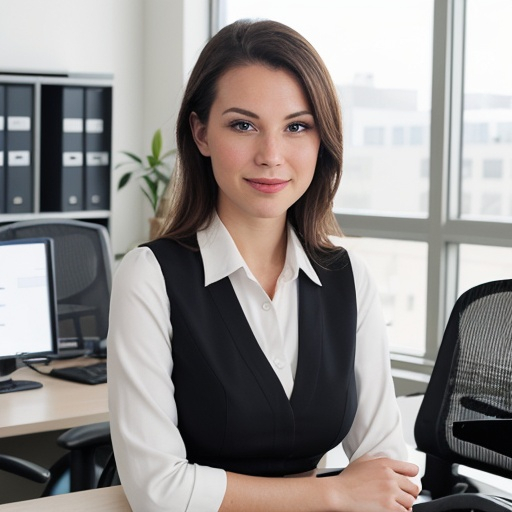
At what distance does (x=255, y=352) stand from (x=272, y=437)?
0.45 feet

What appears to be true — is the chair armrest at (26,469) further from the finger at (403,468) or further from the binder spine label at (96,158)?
the binder spine label at (96,158)

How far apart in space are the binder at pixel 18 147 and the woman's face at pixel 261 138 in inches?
102

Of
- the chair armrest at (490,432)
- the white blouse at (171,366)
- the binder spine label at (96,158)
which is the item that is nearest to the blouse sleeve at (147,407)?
the white blouse at (171,366)

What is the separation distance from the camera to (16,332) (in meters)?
2.58

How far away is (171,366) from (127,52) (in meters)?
3.77

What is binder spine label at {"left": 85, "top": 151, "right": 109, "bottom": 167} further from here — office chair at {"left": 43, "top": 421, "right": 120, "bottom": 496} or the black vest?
the black vest

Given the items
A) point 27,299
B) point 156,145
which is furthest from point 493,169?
point 27,299

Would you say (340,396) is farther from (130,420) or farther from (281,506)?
(130,420)

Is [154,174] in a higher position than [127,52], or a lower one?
lower

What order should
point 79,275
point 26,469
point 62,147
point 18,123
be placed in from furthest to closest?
1. point 62,147
2. point 18,123
3. point 79,275
4. point 26,469

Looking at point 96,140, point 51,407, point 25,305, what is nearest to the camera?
point 51,407

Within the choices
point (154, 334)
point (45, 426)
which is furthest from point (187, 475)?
point (45, 426)

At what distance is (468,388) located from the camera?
199 centimetres

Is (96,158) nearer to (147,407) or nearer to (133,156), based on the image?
(133,156)
